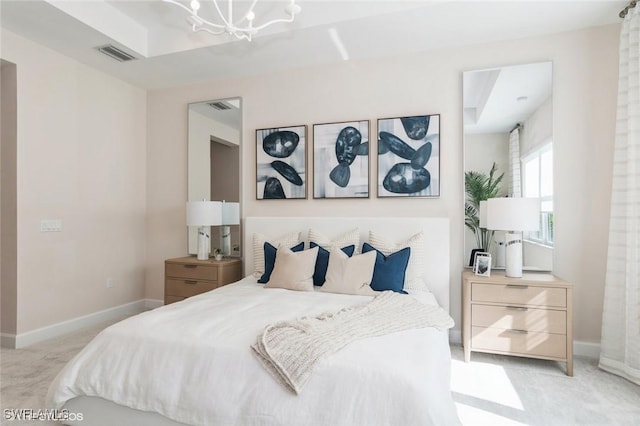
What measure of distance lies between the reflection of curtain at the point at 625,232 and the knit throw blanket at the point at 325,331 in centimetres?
143

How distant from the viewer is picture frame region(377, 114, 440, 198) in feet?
11.0

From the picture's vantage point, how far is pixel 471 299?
2.88m

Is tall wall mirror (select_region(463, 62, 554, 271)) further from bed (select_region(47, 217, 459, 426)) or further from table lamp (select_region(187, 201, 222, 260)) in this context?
table lamp (select_region(187, 201, 222, 260))

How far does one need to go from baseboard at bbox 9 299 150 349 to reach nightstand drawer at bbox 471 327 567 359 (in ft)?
12.5

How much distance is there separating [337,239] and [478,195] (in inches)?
53.2

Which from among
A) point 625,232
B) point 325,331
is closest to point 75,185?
point 325,331

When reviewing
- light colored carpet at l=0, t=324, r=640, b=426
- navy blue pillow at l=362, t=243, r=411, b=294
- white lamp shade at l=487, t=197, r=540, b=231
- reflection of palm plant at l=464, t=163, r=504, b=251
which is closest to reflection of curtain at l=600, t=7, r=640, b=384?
light colored carpet at l=0, t=324, r=640, b=426

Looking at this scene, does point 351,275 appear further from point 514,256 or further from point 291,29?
point 291,29

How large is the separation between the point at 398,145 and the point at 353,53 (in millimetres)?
1005

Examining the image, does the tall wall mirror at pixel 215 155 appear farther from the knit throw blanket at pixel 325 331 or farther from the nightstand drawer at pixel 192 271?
the knit throw blanket at pixel 325 331

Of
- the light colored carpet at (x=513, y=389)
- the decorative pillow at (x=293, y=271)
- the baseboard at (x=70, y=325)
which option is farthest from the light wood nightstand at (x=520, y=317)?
the baseboard at (x=70, y=325)

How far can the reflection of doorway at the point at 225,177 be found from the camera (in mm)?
4043

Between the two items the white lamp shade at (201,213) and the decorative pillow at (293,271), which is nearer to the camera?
the decorative pillow at (293,271)

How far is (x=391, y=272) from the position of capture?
2.82 m
